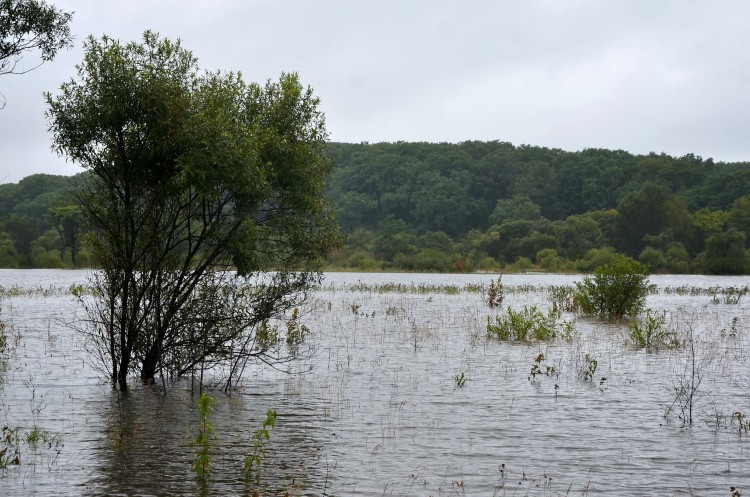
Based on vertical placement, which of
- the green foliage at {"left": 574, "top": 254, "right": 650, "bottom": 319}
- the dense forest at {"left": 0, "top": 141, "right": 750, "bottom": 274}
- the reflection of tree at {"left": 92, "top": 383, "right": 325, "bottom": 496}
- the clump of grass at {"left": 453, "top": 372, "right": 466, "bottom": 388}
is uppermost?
the dense forest at {"left": 0, "top": 141, "right": 750, "bottom": 274}

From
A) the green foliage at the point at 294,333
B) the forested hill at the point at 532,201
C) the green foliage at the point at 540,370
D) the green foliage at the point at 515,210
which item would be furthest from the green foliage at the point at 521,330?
the green foliage at the point at 515,210

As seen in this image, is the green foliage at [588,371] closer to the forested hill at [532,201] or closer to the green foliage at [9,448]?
the green foliage at [9,448]

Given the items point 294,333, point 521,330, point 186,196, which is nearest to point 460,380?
point 294,333

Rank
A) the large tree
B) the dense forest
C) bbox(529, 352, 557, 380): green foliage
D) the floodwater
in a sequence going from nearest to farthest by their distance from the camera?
the floodwater, the large tree, bbox(529, 352, 557, 380): green foliage, the dense forest

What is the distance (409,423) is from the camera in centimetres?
1417

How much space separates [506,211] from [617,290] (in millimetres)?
103035

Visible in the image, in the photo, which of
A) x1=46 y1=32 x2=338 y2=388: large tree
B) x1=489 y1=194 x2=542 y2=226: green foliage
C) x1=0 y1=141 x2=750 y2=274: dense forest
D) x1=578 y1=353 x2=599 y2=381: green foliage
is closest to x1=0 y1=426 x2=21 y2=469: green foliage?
x1=46 y1=32 x2=338 y2=388: large tree

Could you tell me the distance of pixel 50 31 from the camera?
767 inches

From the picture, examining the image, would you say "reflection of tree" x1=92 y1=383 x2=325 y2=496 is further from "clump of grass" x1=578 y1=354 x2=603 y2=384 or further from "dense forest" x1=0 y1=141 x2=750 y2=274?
"dense forest" x1=0 y1=141 x2=750 y2=274

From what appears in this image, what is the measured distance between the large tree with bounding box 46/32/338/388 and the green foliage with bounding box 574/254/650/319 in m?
19.2

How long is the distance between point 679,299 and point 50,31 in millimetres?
41625

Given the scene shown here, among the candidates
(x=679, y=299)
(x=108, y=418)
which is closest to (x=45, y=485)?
(x=108, y=418)

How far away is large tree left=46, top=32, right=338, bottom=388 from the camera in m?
16.1

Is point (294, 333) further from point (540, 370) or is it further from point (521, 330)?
point (521, 330)
